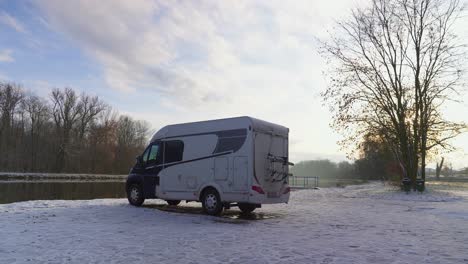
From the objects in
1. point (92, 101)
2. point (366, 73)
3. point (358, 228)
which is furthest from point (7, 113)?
point (358, 228)

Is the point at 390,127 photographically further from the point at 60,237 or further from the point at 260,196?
the point at 60,237

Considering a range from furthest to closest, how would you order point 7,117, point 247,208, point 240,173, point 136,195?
point 7,117 < point 136,195 < point 247,208 < point 240,173

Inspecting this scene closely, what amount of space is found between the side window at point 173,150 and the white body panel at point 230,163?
0.46ft

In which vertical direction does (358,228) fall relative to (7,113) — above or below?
below

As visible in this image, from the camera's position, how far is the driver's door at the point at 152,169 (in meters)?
14.4

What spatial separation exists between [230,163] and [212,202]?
53.9 inches

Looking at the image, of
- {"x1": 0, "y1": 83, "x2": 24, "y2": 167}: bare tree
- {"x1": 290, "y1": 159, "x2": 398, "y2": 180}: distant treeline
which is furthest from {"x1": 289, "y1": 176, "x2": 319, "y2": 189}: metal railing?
{"x1": 0, "y1": 83, "x2": 24, "y2": 167}: bare tree

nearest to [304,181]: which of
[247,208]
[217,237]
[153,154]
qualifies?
[247,208]

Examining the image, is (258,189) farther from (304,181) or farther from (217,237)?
(304,181)

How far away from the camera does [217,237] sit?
28.2 ft

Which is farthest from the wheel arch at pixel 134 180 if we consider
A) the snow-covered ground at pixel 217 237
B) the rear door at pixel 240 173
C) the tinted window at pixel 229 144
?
the rear door at pixel 240 173

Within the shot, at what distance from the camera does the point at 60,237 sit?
8.05 m

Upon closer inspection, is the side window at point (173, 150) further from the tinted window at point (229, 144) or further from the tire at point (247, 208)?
the tire at point (247, 208)

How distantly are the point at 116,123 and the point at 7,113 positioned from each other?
23.3 meters
